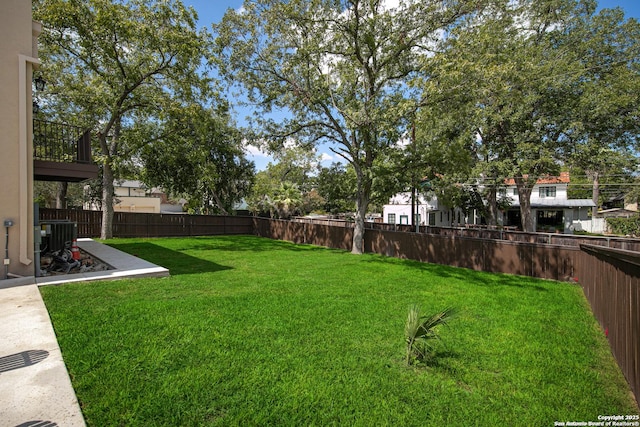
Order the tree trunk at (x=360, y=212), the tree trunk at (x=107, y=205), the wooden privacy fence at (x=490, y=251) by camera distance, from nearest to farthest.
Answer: the wooden privacy fence at (x=490, y=251) < the tree trunk at (x=360, y=212) < the tree trunk at (x=107, y=205)

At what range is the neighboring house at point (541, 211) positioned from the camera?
2677 centimetres

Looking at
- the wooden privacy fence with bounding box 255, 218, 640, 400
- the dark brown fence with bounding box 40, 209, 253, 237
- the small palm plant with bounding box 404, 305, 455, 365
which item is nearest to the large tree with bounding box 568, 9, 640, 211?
the wooden privacy fence with bounding box 255, 218, 640, 400

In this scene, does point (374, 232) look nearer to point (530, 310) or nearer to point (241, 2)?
point (530, 310)

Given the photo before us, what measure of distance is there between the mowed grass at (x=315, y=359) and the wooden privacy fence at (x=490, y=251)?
515 mm

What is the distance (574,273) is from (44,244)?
13.9 metres

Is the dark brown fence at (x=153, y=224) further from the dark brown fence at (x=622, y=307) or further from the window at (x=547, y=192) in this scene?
the window at (x=547, y=192)

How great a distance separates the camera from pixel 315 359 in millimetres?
3473

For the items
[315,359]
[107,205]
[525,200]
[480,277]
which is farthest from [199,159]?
[525,200]

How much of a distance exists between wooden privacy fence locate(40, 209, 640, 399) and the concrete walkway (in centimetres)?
466

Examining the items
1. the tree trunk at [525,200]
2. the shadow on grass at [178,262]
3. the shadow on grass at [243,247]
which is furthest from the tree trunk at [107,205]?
the tree trunk at [525,200]

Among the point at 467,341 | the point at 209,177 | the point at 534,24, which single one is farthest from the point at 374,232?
the point at 534,24

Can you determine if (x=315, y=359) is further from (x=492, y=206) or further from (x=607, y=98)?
(x=492, y=206)

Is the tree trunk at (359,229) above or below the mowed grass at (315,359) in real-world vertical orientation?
above

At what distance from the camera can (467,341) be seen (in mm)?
4223
